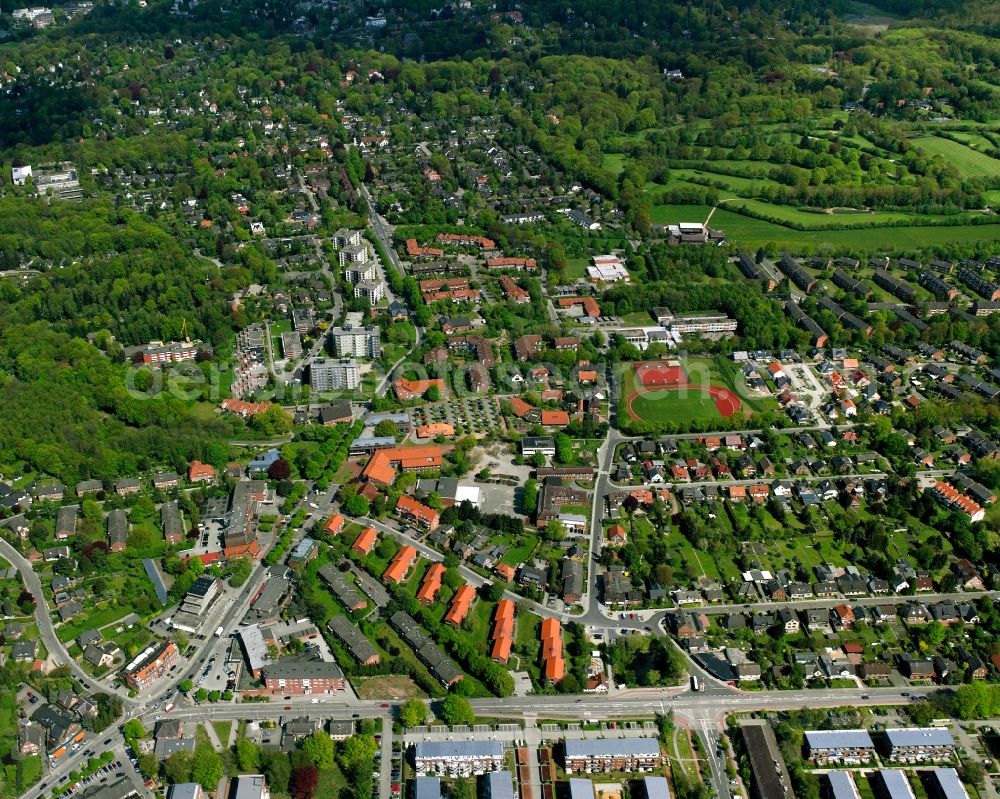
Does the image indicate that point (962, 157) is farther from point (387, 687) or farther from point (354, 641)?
point (387, 687)

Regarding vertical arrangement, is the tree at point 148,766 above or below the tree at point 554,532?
above

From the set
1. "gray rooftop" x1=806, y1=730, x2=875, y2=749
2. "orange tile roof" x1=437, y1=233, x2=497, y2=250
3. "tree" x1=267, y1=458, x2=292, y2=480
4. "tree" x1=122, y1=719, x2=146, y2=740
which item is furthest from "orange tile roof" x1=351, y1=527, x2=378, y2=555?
"orange tile roof" x1=437, y1=233, x2=497, y2=250

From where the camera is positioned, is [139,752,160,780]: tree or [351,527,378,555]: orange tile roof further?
[351,527,378,555]: orange tile roof

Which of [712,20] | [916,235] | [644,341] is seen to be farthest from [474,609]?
[712,20]

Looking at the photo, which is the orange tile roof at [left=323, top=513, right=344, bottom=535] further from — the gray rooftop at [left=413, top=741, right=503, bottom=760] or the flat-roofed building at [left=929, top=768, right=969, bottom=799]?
the flat-roofed building at [left=929, top=768, right=969, bottom=799]

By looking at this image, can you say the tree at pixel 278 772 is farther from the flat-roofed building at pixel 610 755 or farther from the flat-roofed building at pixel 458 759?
the flat-roofed building at pixel 610 755

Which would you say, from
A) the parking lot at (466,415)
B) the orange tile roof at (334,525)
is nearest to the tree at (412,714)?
the orange tile roof at (334,525)

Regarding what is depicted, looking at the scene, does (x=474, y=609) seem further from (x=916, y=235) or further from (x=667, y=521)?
(x=916, y=235)
